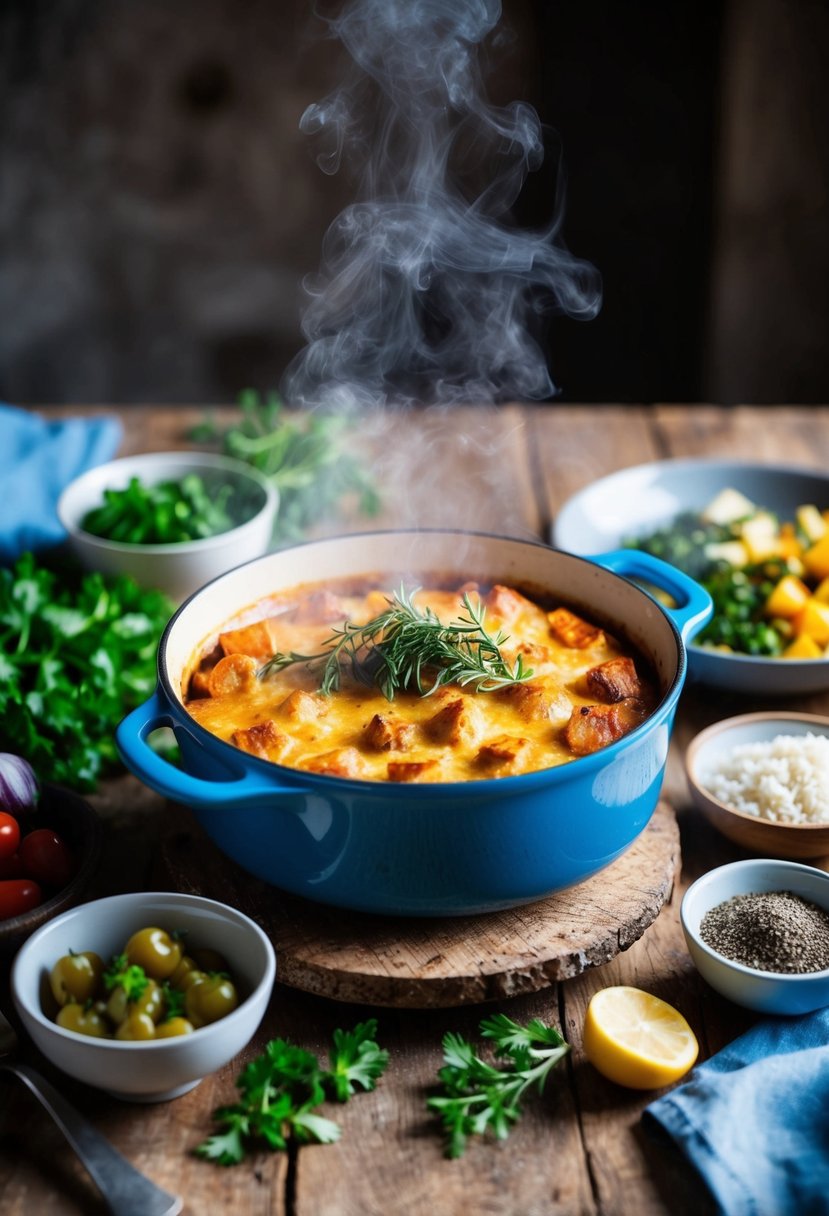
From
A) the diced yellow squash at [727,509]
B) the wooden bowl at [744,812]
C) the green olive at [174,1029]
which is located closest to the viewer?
the green olive at [174,1029]

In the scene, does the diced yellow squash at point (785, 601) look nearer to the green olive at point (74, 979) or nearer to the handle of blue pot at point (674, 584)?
the handle of blue pot at point (674, 584)

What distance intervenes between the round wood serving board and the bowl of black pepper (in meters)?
0.11

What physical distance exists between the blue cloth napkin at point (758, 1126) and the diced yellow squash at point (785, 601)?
1363 mm

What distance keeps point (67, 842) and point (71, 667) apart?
0.52 metres

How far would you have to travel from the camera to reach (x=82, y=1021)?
1825 mm

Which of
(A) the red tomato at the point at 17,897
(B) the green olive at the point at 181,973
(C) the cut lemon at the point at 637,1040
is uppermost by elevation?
(B) the green olive at the point at 181,973

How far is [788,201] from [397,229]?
136 inches

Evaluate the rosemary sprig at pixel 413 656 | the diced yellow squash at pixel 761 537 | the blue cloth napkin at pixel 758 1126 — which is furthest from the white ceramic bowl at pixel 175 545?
the blue cloth napkin at pixel 758 1126

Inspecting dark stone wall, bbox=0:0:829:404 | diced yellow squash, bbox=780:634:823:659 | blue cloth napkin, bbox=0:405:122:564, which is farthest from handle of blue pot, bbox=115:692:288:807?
dark stone wall, bbox=0:0:829:404

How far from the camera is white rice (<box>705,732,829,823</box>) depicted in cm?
246

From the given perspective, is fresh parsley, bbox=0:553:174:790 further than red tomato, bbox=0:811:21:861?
Yes

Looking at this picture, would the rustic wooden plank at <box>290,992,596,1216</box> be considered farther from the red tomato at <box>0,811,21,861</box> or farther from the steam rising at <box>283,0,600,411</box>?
the steam rising at <box>283,0,600,411</box>

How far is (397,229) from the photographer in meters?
3.36

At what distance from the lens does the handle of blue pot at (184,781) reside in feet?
6.31
